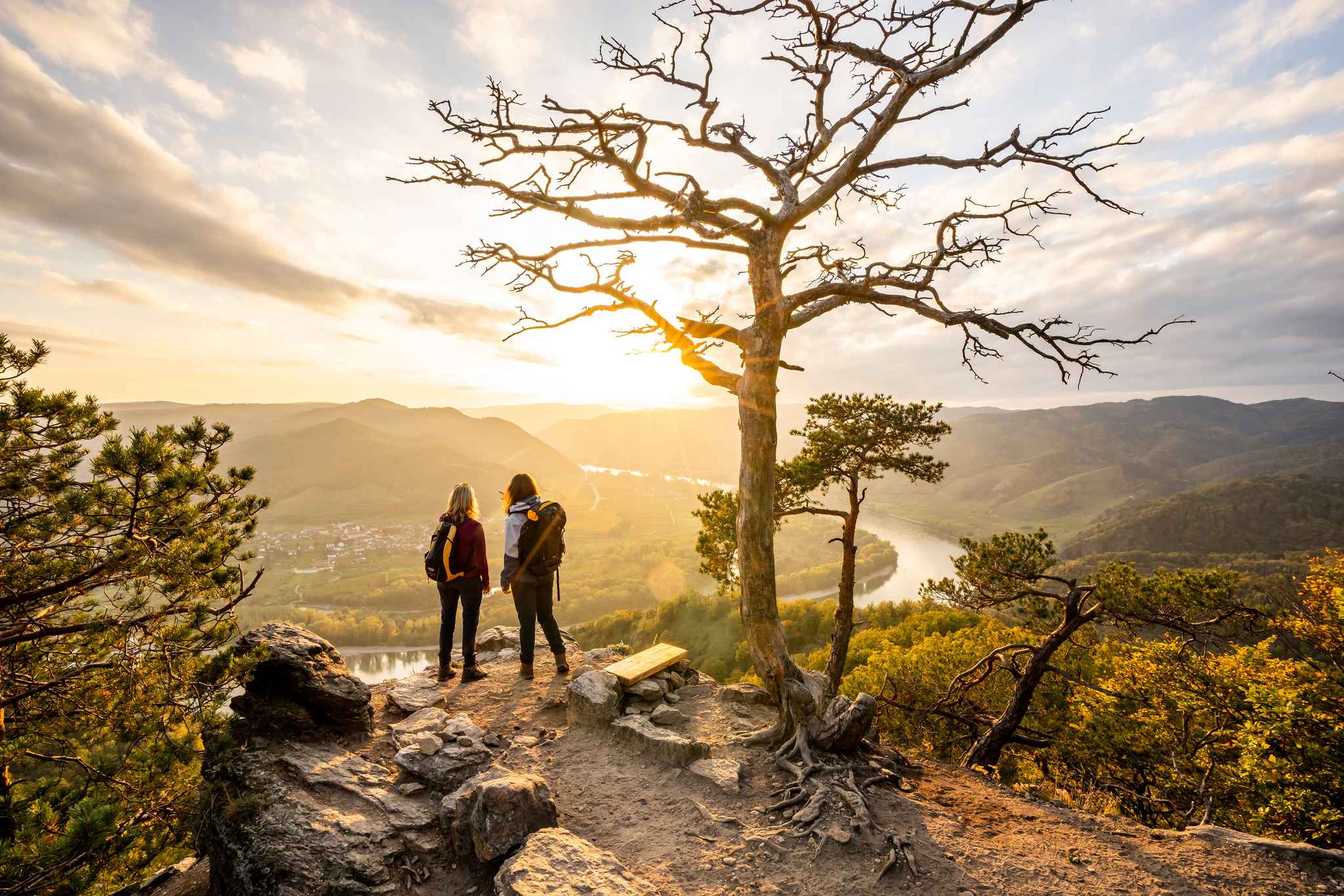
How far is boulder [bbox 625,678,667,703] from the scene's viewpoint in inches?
268

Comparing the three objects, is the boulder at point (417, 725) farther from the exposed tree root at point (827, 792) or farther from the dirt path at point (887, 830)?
the exposed tree root at point (827, 792)

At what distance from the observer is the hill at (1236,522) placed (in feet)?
248

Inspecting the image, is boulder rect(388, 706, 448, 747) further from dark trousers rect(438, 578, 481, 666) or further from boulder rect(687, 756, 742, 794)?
boulder rect(687, 756, 742, 794)

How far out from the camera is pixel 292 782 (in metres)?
4.52

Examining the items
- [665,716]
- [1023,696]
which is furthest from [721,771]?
[1023,696]

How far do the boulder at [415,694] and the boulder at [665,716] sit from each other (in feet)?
9.17

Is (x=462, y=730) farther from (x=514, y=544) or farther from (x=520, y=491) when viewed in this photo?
(x=520, y=491)

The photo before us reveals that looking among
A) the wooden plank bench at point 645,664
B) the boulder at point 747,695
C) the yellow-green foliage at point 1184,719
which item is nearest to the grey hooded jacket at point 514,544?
the wooden plank bench at point 645,664

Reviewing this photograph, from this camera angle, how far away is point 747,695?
7.06m

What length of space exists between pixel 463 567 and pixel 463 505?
2.77ft

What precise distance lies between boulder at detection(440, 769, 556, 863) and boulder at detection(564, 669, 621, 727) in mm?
1863

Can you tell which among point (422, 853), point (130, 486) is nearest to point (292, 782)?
point (422, 853)

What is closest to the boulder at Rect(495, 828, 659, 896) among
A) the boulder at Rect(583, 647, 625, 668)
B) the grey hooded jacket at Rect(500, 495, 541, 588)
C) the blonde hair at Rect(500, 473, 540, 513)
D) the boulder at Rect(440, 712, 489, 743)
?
the boulder at Rect(440, 712, 489, 743)

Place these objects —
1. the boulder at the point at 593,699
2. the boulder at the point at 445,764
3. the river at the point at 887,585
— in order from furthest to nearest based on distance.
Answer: the river at the point at 887,585, the boulder at the point at 593,699, the boulder at the point at 445,764
